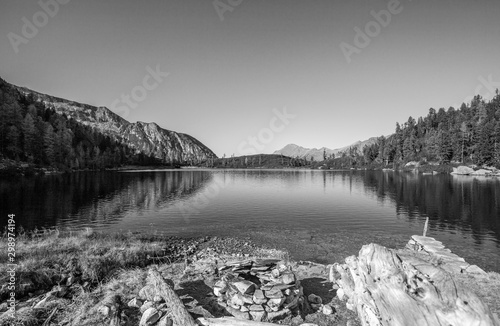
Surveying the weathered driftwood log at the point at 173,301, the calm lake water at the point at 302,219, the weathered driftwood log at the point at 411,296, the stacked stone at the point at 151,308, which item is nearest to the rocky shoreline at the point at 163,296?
the stacked stone at the point at 151,308

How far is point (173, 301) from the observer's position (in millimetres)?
11469

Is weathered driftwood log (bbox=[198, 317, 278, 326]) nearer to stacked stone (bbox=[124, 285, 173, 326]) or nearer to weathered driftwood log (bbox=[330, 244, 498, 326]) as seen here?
stacked stone (bbox=[124, 285, 173, 326])

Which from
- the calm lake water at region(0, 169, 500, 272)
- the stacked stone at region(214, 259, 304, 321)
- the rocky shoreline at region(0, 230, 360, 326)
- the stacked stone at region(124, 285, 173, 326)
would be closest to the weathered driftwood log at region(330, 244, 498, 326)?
the rocky shoreline at region(0, 230, 360, 326)

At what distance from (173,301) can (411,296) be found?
1026 cm

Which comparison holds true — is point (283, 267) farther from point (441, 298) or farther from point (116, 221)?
point (116, 221)

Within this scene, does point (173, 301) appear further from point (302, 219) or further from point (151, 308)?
point (302, 219)

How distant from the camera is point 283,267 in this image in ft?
47.6

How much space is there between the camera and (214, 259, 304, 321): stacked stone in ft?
37.8

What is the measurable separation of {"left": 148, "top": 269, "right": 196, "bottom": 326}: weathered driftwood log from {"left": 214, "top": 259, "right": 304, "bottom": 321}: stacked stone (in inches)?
91.4

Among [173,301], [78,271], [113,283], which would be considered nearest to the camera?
[173,301]

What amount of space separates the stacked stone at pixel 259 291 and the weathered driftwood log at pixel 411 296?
3599 millimetres

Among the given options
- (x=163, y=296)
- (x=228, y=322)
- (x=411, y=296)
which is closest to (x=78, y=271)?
(x=163, y=296)

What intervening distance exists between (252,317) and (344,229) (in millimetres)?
26737

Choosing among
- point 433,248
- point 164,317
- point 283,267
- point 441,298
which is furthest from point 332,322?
point 433,248
